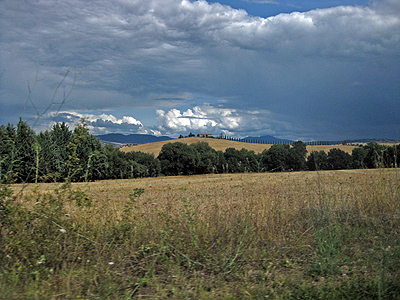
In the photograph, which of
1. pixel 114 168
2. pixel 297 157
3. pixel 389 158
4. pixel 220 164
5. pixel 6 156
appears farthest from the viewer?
pixel 297 157

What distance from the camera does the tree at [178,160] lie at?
77625mm

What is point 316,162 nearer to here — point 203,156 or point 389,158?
point 389,158

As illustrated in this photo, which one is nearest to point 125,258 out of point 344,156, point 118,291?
point 118,291

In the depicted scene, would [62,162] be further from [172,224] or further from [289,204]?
[289,204]

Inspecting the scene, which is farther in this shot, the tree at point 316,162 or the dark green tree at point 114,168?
the dark green tree at point 114,168

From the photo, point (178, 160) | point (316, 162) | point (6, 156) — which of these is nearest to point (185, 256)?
point (6, 156)

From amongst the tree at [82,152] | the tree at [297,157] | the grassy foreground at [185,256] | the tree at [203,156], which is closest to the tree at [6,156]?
the grassy foreground at [185,256]

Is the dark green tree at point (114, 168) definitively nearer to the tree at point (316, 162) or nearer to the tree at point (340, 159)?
the tree at point (316, 162)

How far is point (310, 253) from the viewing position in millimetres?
4938

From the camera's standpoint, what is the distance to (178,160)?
257 feet

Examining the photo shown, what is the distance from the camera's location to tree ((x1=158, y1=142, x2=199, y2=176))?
77625 mm

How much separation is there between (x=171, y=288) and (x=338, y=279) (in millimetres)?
2350

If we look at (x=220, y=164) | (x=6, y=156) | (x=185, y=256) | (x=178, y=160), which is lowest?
(x=185, y=256)

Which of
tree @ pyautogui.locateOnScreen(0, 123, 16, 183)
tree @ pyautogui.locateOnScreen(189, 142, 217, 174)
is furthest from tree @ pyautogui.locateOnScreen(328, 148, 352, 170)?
tree @ pyautogui.locateOnScreen(0, 123, 16, 183)
